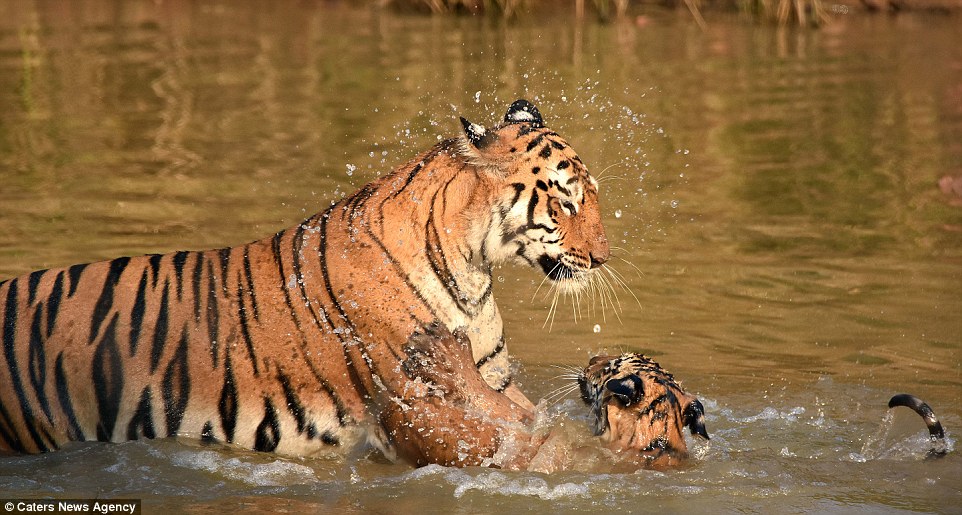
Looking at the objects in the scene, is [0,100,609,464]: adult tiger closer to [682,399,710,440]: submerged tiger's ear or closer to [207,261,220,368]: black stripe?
[207,261,220,368]: black stripe

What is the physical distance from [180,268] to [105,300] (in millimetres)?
276

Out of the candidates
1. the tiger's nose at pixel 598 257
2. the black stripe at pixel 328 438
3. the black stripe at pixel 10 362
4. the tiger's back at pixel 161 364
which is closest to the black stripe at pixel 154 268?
the tiger's back at pixel 161 364

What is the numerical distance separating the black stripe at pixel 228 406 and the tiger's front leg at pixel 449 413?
496 millimetres

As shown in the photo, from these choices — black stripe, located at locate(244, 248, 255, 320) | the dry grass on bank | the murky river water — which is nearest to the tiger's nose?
the murky river water

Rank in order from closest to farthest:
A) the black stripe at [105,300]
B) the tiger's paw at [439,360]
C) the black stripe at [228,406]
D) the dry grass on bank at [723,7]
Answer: the tiger's paw at [439,360]
the black stripe at [228,406]
the black stripe at [105,300]
the dry grass on bank at [723,7]

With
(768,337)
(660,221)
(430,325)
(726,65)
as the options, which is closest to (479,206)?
(430,325)

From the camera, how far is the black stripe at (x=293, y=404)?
464cm

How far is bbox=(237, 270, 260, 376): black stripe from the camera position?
4668mm

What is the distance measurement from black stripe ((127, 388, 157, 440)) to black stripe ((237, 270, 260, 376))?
1.19ft

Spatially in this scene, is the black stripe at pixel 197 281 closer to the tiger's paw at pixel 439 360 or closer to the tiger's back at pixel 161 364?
the tiger's back at pixel 161 364

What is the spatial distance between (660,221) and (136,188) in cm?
331

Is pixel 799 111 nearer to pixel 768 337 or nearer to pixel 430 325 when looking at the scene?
pixel 768 337

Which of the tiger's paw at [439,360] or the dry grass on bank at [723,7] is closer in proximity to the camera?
the tiger's paw at [439,360]

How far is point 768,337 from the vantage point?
6.55 metres
